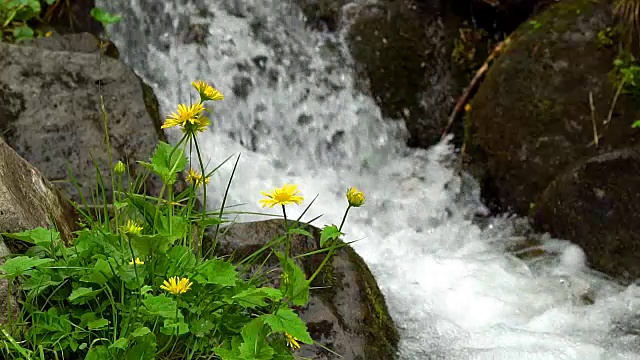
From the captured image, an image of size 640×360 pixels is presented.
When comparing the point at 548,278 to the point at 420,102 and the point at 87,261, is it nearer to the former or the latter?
the point at 420,102

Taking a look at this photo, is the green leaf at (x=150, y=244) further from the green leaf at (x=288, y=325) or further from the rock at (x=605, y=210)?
the rock at (x=605, y=210)

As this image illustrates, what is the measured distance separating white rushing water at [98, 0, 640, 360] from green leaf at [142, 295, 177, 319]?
1.21 metres

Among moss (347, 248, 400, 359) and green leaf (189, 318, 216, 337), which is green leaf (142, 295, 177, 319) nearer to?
green leaf (189, 318, 216, 337)

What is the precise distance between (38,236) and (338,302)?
3.41 ft

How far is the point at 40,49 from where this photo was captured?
3559 mm

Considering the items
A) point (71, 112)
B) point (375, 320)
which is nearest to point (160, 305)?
point (375, 320)

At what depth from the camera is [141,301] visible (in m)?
1.53

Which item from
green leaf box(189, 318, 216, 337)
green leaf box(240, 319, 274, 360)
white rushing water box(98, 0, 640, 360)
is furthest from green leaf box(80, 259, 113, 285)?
white rushing water box(98, 0, 640, 360)

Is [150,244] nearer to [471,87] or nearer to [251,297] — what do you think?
[251,297]

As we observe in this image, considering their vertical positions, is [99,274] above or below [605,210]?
above

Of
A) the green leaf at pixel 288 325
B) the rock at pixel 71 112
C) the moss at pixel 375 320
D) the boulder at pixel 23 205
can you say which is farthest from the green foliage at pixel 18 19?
the green leaf at pixel 288 325

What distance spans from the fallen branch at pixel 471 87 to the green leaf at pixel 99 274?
3.49 metres

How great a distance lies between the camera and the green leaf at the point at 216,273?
5.12 ft

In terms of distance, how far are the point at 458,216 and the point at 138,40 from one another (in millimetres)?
2552
